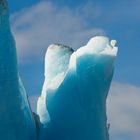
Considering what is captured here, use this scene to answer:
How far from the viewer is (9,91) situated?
5.32 meters

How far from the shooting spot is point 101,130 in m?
6.09

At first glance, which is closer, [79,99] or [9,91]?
[9,91]

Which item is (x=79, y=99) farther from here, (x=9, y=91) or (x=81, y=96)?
(x=9, y=91)

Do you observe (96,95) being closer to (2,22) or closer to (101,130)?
(101,130)

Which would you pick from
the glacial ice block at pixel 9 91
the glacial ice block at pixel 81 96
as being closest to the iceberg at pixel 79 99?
the glacial ice block at pixel 81 96

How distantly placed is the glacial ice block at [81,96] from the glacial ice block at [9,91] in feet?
1.77

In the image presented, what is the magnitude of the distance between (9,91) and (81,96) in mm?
922

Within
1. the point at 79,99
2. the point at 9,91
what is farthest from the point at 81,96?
the point at 9,91

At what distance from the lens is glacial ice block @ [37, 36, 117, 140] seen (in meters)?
5.95

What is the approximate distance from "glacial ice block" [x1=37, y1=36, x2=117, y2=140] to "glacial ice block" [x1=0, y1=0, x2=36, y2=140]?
54 cm

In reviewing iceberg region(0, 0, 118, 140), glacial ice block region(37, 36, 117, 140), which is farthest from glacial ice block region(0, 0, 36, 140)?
glacial ice block region(37, 36, 117, 140)

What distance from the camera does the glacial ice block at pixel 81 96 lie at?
5.95m

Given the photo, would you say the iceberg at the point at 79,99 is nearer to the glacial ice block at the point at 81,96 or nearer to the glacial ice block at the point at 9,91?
the glacial ice block at the point at 81,96

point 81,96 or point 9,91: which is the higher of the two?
point 9,91
